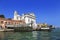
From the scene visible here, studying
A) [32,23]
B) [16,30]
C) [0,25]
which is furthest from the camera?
[32,23]

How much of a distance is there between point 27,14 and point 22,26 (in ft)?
60.4

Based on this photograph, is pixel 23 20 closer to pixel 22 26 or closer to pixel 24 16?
pixel 24 16

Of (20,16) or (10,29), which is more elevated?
(20,16)

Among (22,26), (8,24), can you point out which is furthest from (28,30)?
(8,24)

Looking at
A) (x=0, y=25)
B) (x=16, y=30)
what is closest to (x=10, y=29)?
(x=16, y=30)

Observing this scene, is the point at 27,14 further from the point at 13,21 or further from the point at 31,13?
the point at 13,21

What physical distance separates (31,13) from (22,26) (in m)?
19.5

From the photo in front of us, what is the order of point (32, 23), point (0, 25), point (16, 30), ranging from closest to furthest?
point (16, 30), point (0, 25), point (32, 23)

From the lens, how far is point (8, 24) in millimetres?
96938

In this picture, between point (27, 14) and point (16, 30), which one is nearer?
point (16, 30)

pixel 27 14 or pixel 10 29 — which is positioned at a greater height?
pixel 27 14

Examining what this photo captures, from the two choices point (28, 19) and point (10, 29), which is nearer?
point (10, 29)

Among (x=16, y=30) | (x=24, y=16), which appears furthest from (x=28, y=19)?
(x=16, y=30)

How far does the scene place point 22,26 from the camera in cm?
8969
